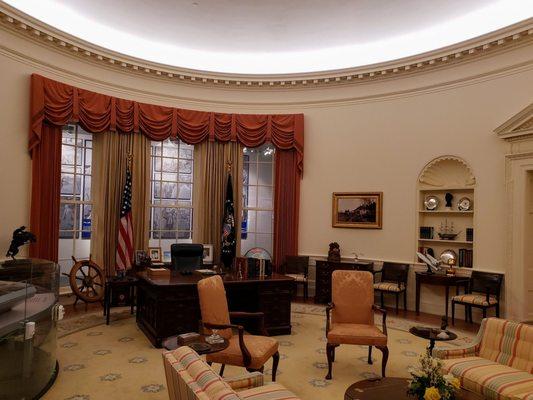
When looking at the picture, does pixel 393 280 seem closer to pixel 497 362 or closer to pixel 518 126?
pixel 518 126

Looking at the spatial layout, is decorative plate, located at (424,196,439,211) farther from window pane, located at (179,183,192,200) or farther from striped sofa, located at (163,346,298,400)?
striped sofa, located at (163,346,298,400)

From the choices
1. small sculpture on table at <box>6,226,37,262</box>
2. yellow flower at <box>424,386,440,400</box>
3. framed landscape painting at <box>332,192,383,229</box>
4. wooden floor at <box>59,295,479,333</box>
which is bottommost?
wooden floor at <box>59,295,479,333</box>

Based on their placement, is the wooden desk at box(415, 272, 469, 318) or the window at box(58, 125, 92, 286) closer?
the wooden desk at box(415, 272, 469, 318)

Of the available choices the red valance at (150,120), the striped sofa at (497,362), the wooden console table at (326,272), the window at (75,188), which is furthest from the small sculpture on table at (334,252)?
the window at (75,188)

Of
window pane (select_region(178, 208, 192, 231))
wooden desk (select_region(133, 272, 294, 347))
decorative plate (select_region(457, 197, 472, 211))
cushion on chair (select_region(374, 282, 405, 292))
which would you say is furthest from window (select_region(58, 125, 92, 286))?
decorative plate (select_region(457, 197, 472, 211))

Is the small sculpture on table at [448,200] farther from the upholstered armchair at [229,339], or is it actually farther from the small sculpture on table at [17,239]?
the small sculpture on table at [17,239]

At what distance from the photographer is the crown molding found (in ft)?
21.9

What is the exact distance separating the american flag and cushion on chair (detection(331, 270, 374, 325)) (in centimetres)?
416

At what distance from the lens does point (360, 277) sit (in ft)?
17.1

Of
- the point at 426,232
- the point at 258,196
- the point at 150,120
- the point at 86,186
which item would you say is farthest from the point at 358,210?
the point at 86,186

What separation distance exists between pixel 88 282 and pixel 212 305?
378 cm

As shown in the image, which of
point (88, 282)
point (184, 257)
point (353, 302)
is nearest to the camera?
point (353, 302)

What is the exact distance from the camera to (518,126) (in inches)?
263

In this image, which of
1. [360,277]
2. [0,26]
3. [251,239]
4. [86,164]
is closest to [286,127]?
[251,239]
